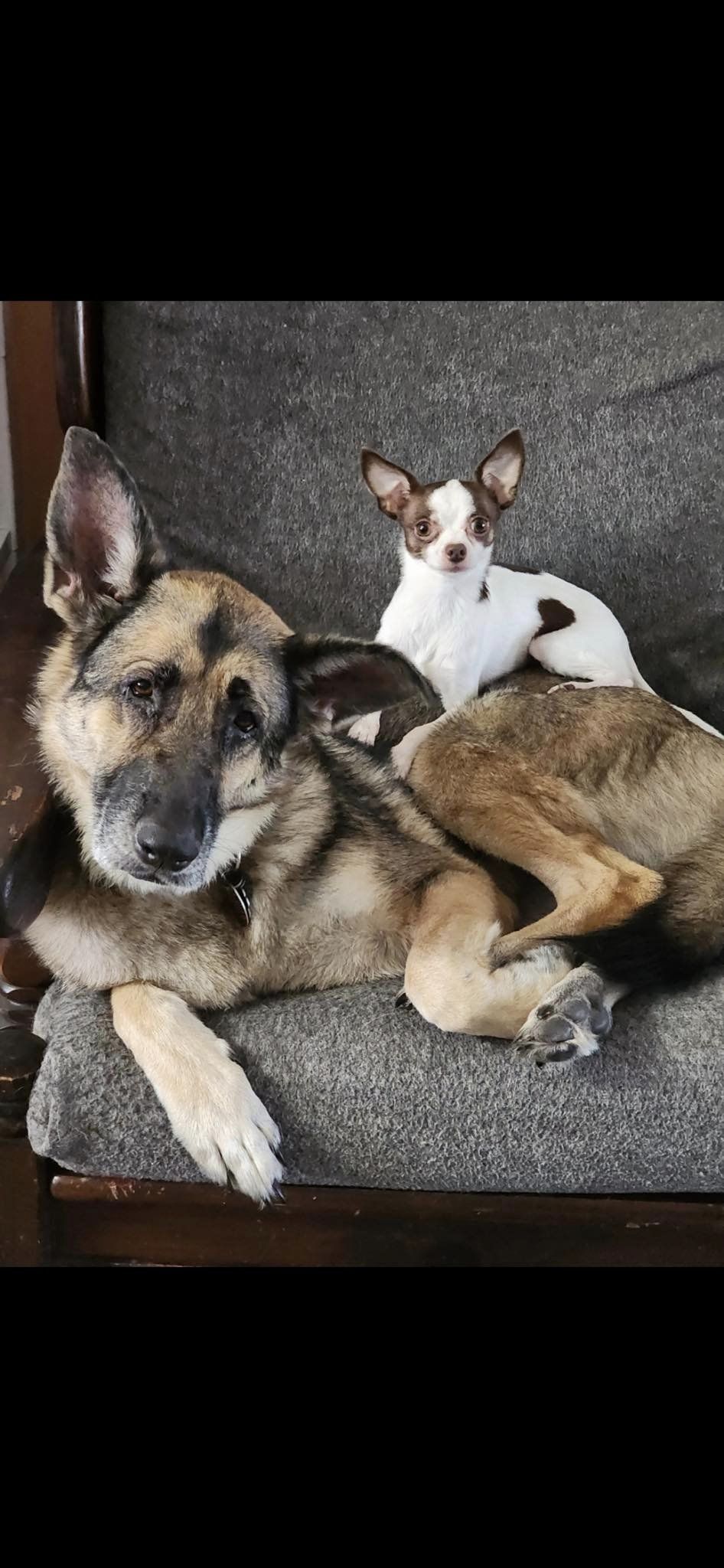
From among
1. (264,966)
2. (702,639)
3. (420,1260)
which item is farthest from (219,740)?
(702,639)

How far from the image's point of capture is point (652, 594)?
7.17 feet

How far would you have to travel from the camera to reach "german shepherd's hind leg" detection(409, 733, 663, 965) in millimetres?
1486

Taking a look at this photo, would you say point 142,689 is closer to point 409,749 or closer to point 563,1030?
point 409,749

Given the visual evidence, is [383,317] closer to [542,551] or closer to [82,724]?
[542,551]

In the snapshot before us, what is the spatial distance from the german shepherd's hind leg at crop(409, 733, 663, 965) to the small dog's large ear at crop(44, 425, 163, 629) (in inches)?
20.5

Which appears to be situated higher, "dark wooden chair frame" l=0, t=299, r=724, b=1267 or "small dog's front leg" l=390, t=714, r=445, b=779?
"small dog's front leg" l=390, t=714, r=445, b=779

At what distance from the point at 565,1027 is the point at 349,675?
51 cm

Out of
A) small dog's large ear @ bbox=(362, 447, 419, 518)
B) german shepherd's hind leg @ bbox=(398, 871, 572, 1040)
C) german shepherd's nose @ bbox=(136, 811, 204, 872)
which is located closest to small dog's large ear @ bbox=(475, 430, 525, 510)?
small dog's large ear @ bbox=(362, 447, 419, 518)

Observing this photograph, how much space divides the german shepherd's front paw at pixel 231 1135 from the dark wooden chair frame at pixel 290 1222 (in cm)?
7

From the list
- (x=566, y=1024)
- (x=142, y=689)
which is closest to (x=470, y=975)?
(x=566, y=1024)

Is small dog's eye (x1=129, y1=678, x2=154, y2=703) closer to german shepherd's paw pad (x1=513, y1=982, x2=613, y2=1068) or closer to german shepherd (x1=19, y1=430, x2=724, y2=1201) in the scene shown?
german shepherd (x1=19, y1=430, x2=724, y2=1201)

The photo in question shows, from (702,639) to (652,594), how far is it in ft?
0.41

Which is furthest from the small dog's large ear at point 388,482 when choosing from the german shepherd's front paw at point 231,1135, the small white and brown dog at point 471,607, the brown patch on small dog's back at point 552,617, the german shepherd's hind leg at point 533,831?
the german shepherd's front paw at point 231,1135

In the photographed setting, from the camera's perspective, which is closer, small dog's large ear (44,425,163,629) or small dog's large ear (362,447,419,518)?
small dog's large ear (44,425,163,629)
